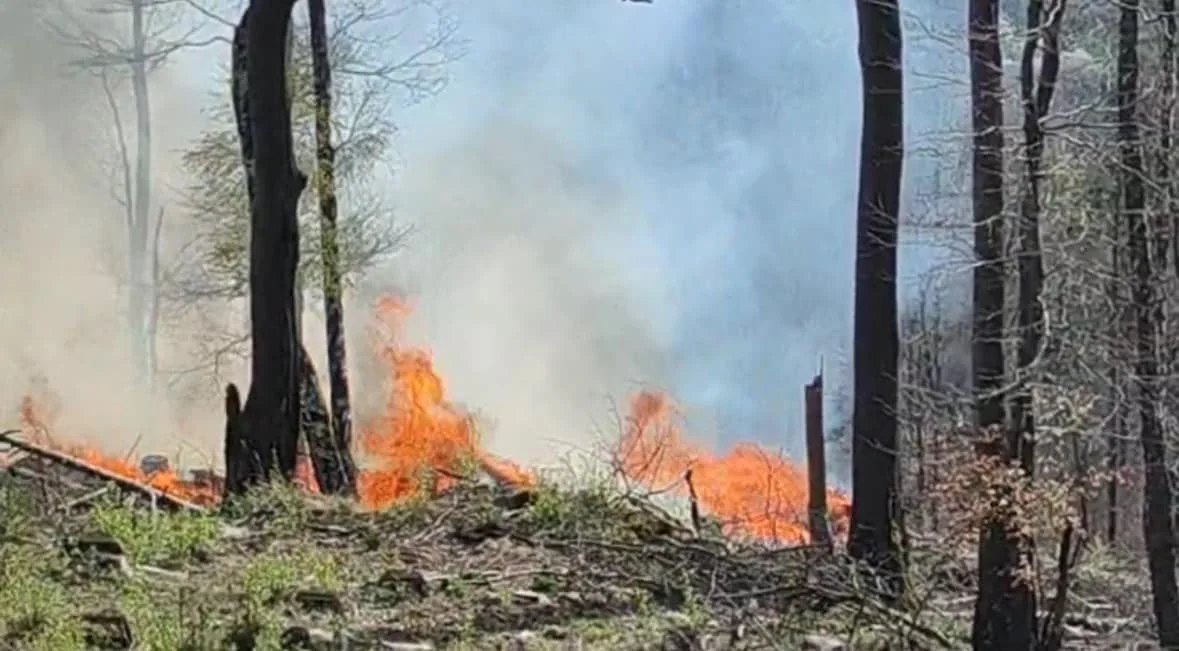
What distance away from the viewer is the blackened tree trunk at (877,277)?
309 inches

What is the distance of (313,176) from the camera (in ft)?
44.4

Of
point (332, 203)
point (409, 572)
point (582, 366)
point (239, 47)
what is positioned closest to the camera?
point (409, 572)

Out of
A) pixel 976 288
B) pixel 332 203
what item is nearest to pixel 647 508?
pixel 976 288

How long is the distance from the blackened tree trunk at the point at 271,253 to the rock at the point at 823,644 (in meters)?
4.29

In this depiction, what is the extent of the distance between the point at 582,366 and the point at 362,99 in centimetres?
927

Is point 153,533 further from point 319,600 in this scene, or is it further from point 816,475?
point 816,475

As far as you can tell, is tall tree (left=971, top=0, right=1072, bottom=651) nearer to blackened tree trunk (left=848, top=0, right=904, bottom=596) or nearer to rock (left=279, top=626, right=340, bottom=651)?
blackened tree trunk (left=848, top=0, right=904, bottom=596)

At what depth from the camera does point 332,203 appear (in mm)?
13344

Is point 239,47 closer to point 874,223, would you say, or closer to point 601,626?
point 874,223

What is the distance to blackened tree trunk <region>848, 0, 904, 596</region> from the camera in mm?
7844

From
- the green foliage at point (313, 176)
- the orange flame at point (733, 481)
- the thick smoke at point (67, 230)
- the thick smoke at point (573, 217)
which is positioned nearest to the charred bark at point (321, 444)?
the orange flame at point (733, 481)

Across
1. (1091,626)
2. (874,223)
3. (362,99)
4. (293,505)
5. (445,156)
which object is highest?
(445,156)

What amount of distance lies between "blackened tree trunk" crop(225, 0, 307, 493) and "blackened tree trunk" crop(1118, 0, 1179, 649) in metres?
5.84

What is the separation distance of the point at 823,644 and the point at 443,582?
190 centimetres
